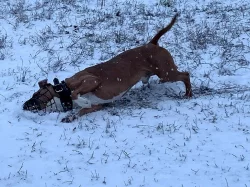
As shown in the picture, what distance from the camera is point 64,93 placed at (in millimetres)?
5664

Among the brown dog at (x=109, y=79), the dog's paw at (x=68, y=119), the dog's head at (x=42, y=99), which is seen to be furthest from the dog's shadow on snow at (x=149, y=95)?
the dog's head at (x=42, y=99)

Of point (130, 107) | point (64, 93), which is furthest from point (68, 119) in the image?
point (130, 107)

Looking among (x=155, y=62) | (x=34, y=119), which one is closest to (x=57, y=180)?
(x=34, y=119)

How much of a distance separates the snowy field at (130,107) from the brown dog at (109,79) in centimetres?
19

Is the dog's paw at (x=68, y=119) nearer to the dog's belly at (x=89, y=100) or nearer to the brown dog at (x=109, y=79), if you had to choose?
the brown dog at (x=109, y=79)

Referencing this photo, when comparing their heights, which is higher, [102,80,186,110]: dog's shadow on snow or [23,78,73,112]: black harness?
[23,78,73,112]: black harness

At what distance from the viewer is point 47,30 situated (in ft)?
28.5

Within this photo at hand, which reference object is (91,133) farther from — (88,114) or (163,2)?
(163,2)

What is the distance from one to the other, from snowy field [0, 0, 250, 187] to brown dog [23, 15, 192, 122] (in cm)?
19

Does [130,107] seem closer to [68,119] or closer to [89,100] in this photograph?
[89,100]

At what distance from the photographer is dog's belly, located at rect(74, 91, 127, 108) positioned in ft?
18.9

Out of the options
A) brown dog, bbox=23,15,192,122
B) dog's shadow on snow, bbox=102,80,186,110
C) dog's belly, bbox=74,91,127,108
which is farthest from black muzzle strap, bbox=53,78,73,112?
dog's shadow on snow, bbox=102,80,186,110

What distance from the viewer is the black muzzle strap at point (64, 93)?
5621 mm

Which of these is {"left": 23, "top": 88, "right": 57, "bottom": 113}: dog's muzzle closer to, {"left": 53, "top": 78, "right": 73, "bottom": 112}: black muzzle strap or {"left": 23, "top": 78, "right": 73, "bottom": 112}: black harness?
{"left": 23, "top": 78, "right": 73, "bottom": 112}: black harness
